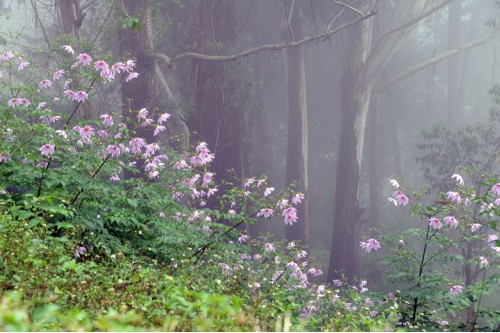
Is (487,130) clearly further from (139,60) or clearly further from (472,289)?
(472,289)

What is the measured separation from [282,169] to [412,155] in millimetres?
6511

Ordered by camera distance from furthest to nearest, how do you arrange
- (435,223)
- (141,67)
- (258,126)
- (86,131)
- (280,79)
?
(280,79)
(258,126)
(141,67)
(86,131)
(435,223)

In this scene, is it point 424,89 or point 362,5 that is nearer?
point 362,5

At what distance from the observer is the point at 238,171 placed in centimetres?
1255

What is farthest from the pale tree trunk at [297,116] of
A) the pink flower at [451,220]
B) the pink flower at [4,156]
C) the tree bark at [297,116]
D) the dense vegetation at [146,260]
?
the pink flower at [4,156]

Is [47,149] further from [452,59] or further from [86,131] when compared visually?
[452,59]

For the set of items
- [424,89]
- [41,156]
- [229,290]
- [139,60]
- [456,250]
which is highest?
[424,89]

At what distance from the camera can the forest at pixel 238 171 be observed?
349 cm

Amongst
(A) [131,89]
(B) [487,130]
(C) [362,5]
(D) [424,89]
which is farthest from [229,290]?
(D) [424,89]

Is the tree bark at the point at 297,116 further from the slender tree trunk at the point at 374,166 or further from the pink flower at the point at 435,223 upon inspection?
the pink flower at the point at 435,223

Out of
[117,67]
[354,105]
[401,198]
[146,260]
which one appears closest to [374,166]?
[354,105]

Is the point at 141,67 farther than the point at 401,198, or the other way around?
the point at 141,67

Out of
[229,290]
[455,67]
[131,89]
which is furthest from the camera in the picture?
[455,67]

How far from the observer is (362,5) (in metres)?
14.4
